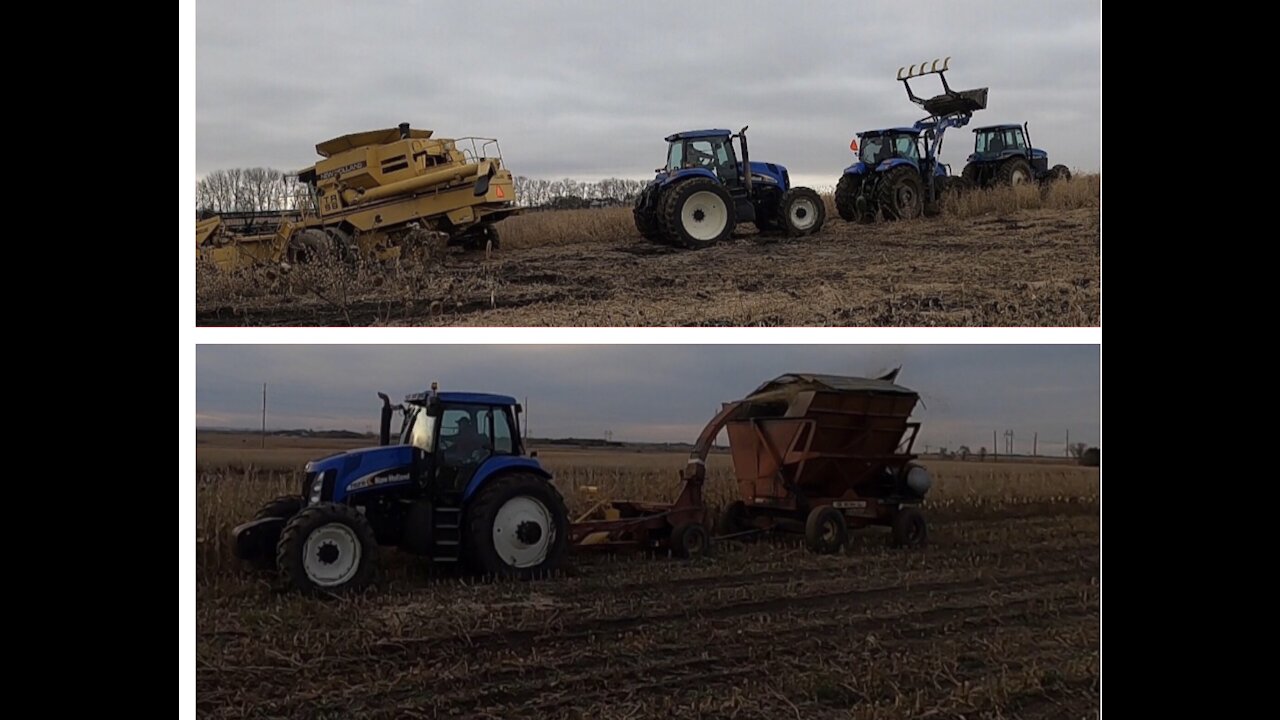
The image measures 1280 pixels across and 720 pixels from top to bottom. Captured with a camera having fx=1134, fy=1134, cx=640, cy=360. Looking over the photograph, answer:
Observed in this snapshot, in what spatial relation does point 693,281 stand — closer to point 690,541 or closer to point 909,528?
point 690,541

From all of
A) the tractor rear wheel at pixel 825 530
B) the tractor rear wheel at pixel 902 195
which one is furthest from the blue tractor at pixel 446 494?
the tractor rear wheel at pixel 902 195

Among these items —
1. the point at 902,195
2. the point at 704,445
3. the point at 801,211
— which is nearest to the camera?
the point at 704,445

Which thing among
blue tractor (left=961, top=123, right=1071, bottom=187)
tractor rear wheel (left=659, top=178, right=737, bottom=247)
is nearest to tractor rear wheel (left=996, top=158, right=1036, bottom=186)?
blue tractor (left=961, top=123, right=1071, bottom=187)

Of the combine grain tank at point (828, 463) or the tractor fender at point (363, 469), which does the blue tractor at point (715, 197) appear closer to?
the combine grain tank at point (828, 463)

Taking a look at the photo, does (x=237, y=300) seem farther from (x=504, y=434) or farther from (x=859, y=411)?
(x=859, y=411)

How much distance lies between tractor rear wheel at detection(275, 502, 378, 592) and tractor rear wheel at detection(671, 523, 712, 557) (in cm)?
147

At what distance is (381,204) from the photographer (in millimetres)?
6109

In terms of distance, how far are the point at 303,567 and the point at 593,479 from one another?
1.42 m

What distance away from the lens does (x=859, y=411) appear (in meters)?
5.73

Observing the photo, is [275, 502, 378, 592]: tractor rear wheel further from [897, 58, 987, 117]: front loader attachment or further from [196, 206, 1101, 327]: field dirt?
[897, 58, 987, 117]: front loader attachment

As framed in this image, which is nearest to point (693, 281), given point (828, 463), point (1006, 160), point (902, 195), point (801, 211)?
point (801, 211)

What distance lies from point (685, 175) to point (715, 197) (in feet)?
1.04

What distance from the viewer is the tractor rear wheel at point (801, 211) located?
624cm

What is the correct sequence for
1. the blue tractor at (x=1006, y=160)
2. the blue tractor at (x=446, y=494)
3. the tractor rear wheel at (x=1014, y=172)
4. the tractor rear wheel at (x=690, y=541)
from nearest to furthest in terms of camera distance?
the blue tractor at (x=446, y=494), the tractor rear wheel at (x=690, y=541), the blue tractor at (x=1006, y=160), the tractor rear wheel at (x=1014, y=172)
